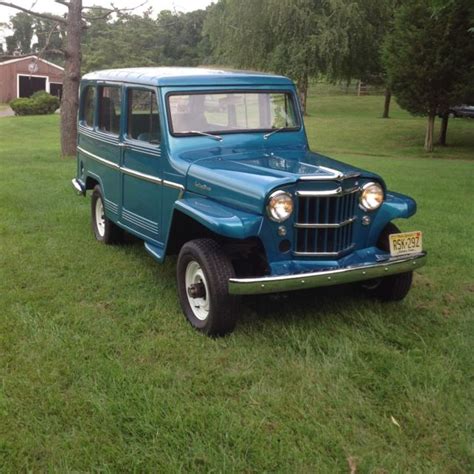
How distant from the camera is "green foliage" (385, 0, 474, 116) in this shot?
18422 mm

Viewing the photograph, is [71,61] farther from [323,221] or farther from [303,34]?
[303,34]

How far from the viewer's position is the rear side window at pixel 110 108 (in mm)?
5846

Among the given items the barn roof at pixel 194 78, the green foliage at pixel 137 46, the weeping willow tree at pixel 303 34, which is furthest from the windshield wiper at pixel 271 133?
the green foliage at pixel 137 46

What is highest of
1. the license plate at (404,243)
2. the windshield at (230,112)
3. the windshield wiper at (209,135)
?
the windshield at (230,112)

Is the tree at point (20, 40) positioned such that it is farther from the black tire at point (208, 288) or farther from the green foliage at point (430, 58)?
the black tire at point (208, 288)

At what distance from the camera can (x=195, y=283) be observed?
448 centimetres

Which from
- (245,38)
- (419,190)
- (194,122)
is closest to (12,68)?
(245,38)

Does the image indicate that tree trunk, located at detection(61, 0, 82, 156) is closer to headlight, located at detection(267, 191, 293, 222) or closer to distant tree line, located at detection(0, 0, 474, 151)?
distant tree line, located at detection(0, 0, 474, 151)

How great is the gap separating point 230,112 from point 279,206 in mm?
1496

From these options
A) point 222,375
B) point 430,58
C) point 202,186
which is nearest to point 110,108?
point 202,186

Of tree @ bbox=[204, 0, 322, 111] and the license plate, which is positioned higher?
tree @ bbox=[204, 0, 322, 111]

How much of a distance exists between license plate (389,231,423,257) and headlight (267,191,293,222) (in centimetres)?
90

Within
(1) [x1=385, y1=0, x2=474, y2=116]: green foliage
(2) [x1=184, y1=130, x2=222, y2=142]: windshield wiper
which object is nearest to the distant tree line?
(1) [x1=385, y1=0, x2=474, y2=116]: green foliage

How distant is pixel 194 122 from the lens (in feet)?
16.7
